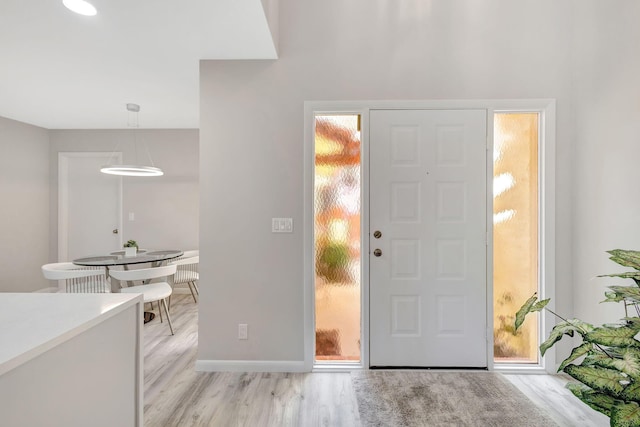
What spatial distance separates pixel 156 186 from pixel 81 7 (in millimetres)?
2958

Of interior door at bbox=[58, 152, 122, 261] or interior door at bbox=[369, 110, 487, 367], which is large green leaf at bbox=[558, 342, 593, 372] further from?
interior door at bbox=[58, 152, 122, 261]

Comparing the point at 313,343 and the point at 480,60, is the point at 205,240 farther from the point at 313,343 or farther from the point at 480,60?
the point at 480,60

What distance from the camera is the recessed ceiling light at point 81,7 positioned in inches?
66.5

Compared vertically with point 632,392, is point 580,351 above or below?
above

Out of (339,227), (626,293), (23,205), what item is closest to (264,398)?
(339,227)

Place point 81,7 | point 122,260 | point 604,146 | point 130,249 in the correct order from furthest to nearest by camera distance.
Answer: point 130,249 → point 122,260 → point 604,146 → point 81,7

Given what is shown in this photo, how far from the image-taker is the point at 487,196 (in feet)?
7.46

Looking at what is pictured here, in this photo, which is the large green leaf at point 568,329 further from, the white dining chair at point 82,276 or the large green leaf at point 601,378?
the white dining chair at point 82,276

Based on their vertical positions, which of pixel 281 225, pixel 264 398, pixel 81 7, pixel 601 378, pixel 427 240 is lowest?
pixel 264 398

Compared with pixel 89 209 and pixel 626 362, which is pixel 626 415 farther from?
pixel 89 209

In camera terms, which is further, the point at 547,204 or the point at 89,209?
the point at 89,209

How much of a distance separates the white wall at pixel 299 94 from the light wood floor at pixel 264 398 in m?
0.21

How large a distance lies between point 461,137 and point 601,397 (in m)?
1.71

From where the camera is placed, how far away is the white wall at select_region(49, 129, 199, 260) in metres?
4.32
